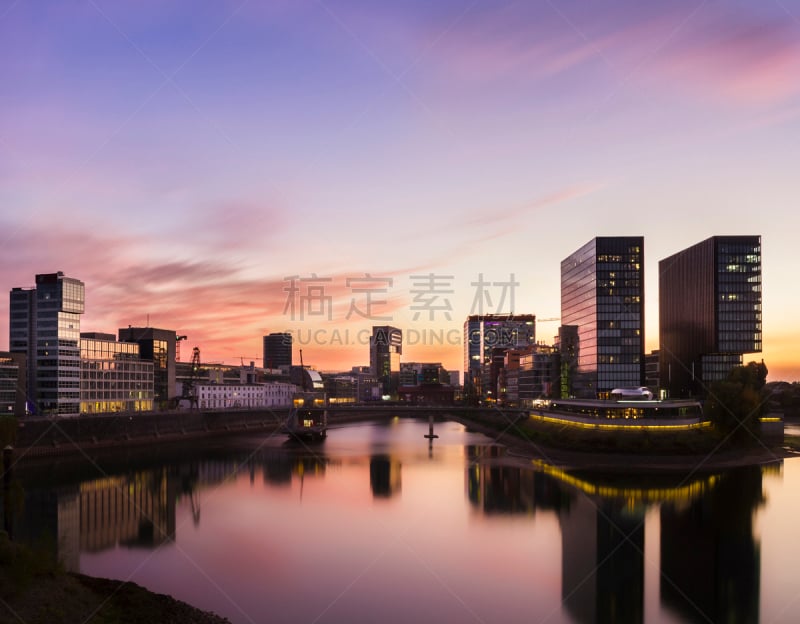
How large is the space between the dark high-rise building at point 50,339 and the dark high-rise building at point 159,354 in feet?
106

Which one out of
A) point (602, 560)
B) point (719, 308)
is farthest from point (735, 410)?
point (602, 560)

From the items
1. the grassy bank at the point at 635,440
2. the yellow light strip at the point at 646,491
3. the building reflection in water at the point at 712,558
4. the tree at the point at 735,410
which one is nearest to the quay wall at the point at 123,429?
the grassy bank at the point at 635,440

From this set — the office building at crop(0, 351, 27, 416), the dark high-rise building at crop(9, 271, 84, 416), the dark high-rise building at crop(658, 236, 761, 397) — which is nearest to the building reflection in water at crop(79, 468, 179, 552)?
the office building at crop(0, 351, 27, 416)

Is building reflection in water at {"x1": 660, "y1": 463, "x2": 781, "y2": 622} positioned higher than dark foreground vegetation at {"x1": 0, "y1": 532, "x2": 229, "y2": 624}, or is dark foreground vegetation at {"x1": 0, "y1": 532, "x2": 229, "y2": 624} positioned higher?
dark foreground vegetation at {"x1": 0, "y1": 532, "x2": 229, "y2": 624}

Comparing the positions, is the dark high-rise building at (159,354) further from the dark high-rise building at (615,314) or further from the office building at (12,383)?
the dark high-rise building at (615,314)

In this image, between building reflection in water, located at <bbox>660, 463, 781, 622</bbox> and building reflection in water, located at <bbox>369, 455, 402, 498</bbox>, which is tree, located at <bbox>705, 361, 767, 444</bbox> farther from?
building reflection in water, located at <bbox>369, 455, 402, 498</bbox>

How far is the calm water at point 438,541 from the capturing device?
106ft

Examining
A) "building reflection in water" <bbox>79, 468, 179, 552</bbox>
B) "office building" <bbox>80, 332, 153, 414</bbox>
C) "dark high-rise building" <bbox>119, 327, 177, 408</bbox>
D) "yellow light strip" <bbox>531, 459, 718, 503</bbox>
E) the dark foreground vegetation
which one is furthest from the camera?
"dark high-rise building" <bbox>119, 327, 177, 408</bbox>

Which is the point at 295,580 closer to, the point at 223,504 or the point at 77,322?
the point at 223,504

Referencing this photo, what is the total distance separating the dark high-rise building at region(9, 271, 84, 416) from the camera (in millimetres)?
116750

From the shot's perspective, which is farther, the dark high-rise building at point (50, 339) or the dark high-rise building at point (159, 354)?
the dark high-rise building at point (159, 354)

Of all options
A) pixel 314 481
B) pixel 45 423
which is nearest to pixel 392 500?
pixel 314 481

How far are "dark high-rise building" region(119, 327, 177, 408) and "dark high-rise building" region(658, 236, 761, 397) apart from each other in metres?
118

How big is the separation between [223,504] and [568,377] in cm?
10397
